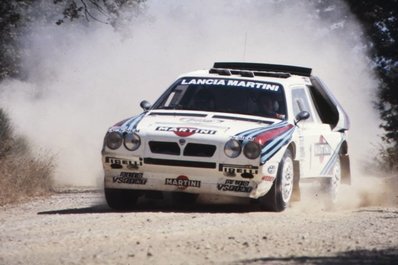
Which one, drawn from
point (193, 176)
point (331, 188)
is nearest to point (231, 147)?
point (193, 176)

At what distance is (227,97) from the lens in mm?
13102

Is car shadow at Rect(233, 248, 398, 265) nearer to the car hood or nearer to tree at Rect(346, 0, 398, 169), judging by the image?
the car hood

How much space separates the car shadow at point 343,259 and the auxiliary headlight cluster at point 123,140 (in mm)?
3727

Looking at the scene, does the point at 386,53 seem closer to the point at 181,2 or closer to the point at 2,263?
the point at 181,2

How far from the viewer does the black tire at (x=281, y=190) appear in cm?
1198

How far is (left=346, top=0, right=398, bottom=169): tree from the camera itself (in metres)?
30.7

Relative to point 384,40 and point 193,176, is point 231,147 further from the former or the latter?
point 384,40

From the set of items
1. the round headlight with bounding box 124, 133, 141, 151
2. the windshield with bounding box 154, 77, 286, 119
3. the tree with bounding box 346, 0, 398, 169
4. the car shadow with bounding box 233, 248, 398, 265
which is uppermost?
the tree with bounding box 346, 0, 398, 169

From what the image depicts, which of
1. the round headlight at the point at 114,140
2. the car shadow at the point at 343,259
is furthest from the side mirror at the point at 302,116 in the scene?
the car shadow at the point at 343,259

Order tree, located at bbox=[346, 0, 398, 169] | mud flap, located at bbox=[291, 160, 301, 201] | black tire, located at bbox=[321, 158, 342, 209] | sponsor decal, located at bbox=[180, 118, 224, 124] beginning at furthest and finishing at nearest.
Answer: tree, located at bbox=[346, 0, 398, 169] → black tire, located at bbox=[321, 158, 342, 209] → mud flap, located at bbox=[291, 160, 301, 201] → sponsor decal, located at bbox=[180, 118, 224, 124]

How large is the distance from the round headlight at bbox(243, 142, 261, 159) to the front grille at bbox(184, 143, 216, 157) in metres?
0.36

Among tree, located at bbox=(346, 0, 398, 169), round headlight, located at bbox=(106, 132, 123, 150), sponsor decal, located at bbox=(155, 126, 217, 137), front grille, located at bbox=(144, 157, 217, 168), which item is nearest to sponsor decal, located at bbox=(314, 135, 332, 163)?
sponsor decal, located at bbox=(155, 126, 217, 137)

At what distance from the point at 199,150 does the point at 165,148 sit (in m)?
0.40

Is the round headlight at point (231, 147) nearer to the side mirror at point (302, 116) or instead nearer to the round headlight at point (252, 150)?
the round headlight at point (252, 150)
